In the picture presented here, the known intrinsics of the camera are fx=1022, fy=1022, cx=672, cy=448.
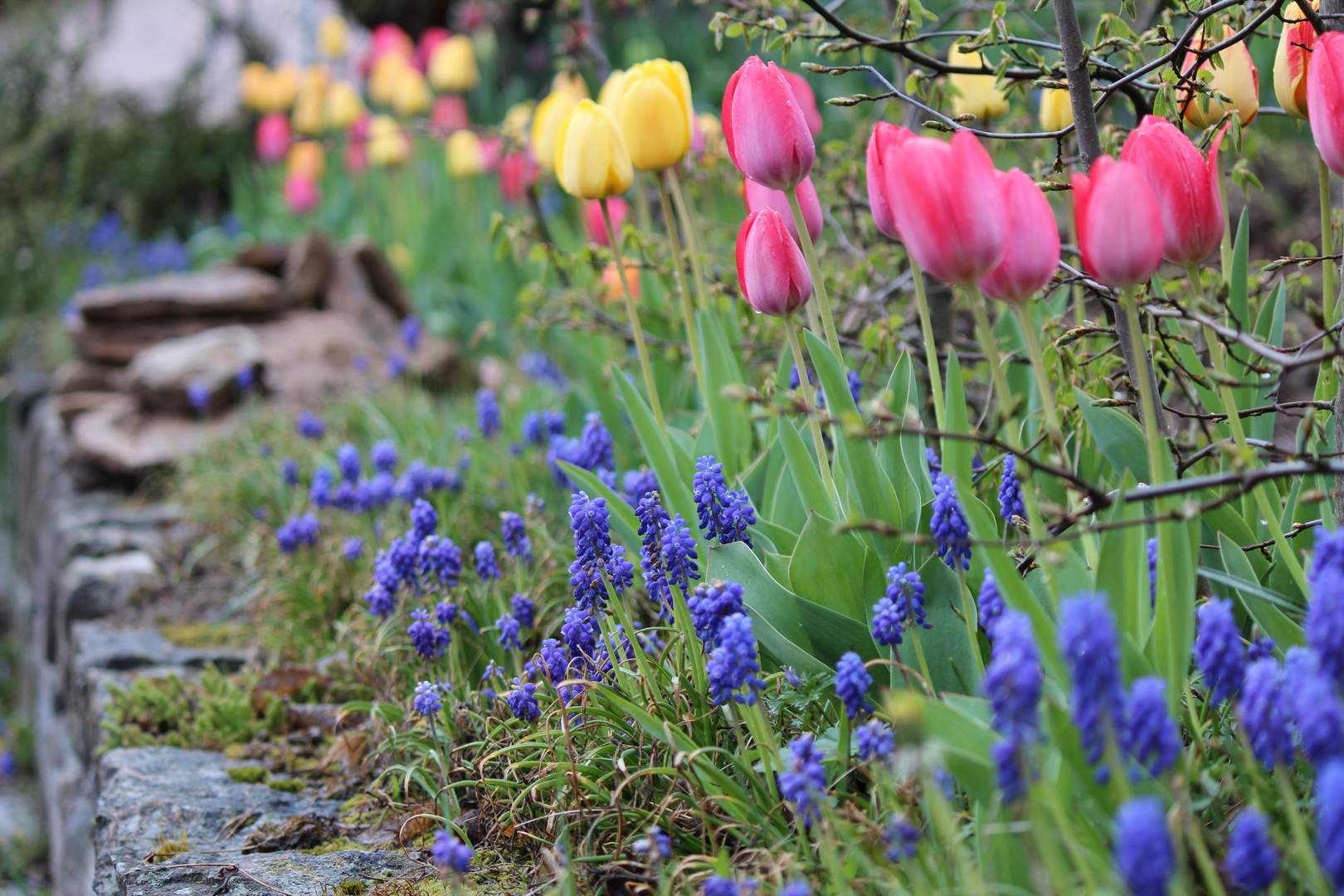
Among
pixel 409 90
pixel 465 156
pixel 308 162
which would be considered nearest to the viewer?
pixel 465 156

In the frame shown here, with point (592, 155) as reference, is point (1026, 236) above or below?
below

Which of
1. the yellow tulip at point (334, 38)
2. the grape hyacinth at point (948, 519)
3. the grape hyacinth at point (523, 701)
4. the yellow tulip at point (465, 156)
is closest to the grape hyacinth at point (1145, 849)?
the grape hyacinth at point (948, 519)

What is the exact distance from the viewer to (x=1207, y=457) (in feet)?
5.63

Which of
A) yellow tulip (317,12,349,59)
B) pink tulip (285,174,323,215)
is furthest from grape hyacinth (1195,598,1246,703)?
yellow tulip (317,12,349,59)

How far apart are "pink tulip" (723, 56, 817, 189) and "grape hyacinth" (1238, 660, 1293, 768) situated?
90 cm

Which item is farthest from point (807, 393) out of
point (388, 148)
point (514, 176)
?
point (388, 148)

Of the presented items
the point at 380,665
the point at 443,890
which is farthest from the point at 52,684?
the point at 443,890

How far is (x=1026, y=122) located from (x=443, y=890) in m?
2.31

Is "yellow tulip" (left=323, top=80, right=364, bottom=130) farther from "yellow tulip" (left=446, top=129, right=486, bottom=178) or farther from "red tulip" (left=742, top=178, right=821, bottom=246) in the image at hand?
"red tulip" (left=742, top=178, right=821, bottom=246)

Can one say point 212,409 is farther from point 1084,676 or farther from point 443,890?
point 1084,676

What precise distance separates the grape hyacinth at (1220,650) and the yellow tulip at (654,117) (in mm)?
1170

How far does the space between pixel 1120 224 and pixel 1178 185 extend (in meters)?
0.22

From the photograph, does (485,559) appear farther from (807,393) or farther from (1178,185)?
(1178,185)

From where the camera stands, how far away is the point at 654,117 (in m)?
1.77
